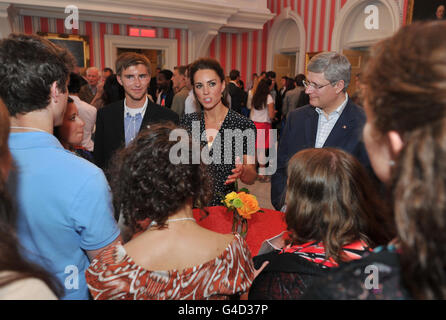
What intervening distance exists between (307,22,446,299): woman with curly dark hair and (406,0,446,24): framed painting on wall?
24.1 ft

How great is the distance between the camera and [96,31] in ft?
28.7

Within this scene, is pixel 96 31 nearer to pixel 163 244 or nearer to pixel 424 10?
pixel 424 10

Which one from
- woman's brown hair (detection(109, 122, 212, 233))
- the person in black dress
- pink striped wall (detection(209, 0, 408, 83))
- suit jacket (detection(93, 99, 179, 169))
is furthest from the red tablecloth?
pink striped wall (detection(209, 0, 408, 83))

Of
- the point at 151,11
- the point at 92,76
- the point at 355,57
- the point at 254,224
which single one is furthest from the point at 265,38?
the point at 254,224

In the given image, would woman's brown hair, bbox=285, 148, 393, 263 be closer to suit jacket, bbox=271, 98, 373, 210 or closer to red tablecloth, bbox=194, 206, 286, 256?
red tablecloth, bbox=194, 206, 286, 256

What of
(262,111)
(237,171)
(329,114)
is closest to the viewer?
(237,171)

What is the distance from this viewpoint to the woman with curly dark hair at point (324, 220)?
101 centimetres

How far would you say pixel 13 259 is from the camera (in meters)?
0.55

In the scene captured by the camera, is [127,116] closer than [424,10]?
Yes

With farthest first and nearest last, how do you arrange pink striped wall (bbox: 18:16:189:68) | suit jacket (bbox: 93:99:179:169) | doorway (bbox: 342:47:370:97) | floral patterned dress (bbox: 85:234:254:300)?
1. doorway (bbox: 342:47:370:97)
2. pink striped wall (bbox: 18:16:189:68)
3. suit jacket (bbox: 93:99:179:169)
4. floral patterned dress (bbox: 85:234:254:300)

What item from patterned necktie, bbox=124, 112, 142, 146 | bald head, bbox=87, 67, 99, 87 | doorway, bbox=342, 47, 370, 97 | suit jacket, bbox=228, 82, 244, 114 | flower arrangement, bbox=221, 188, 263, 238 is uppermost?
doorway, bbox=342, 47, 370, 97

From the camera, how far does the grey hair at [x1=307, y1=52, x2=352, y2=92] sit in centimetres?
212

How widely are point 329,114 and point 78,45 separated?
819cm
